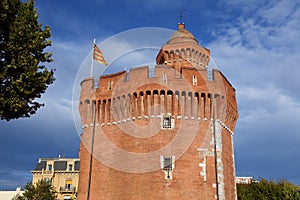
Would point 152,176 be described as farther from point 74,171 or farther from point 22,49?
point 74,171

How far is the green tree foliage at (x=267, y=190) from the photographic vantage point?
3625 centimetres

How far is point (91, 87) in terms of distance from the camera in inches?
1219

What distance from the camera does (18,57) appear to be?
49.4 ft

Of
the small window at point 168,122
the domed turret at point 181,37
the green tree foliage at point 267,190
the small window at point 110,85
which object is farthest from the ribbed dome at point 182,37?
the green tree foliage at point 267,190

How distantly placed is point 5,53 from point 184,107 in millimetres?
16007

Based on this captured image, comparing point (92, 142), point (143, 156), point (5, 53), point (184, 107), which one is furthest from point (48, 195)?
point (5, 53)

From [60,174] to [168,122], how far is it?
37.4 metres

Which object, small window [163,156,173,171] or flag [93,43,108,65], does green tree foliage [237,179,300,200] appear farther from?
flag [93,43,108,65]

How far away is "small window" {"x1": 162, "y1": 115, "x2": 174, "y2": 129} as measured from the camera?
27.3 meters

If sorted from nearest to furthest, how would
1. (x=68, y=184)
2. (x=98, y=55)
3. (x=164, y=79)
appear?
1. (x=164, y=79)
2. (x=98, y=55)
3. (x=68, y=184)

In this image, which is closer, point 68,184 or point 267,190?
point 267,190

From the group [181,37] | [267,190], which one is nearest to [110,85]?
[181,37]

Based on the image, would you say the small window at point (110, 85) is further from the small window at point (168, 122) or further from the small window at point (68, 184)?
the small window at point (68, 184)

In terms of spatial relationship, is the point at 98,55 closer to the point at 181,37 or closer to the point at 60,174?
the point at 181,37
